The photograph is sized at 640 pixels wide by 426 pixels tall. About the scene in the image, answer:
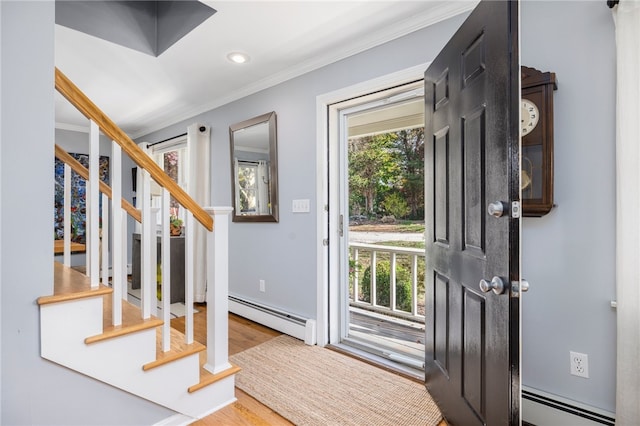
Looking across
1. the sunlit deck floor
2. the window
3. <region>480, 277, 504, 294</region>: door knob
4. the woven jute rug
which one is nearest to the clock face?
<region>480, 277, 504, 294</region>: door knob

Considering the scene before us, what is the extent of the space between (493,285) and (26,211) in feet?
5.89

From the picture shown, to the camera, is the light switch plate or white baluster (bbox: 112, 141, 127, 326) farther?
the light switch plate

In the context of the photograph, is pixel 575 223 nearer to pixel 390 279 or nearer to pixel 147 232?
pixel 390 279

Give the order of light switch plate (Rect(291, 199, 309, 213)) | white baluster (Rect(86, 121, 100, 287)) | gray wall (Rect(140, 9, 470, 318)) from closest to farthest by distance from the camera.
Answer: white baluster (Rect(86, 121, 100, 287)), gray wall (Rect(140, 9, 470, 318)), light switch plate (Rect(291, 199, 309, 213))

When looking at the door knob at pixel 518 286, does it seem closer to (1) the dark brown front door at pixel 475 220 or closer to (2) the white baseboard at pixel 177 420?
(1) the dark brown front door at pixel 475 220

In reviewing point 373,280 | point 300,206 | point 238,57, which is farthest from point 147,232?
point 373,280

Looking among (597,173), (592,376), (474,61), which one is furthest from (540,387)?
(474,61)

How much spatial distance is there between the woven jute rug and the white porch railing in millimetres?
997

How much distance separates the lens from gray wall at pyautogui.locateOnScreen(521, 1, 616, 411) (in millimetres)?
1451

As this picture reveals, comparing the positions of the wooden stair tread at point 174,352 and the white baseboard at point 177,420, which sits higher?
the wooden stair tread at point 174,352

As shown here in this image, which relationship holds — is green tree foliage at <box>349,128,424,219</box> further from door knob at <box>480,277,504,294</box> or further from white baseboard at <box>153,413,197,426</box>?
white baseboard at <box>153,413,197,426</box>

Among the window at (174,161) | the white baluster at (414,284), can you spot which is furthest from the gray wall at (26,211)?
the window at (174,161)

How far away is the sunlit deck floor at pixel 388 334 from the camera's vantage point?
249 centimetres

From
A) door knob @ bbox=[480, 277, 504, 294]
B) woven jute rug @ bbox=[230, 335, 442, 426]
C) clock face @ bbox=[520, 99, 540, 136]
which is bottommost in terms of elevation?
woven jute rug @ bbox=[230, 335, 442, 426]
